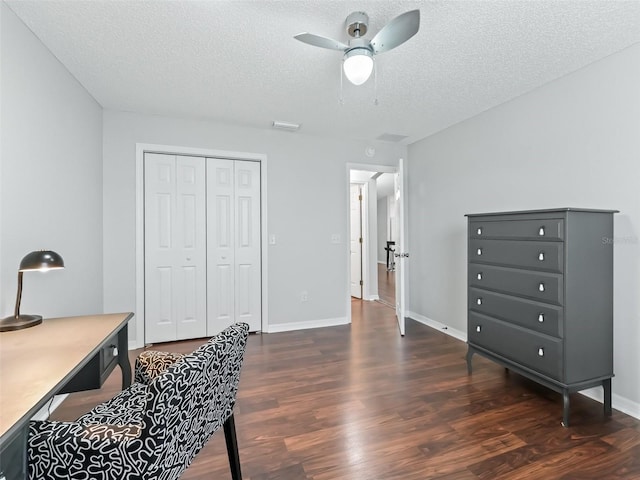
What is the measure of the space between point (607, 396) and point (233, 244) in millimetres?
A: 3527

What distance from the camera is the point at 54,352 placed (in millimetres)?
1399

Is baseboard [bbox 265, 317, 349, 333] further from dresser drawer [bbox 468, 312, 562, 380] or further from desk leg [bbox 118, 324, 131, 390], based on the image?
desk leg [bbox 118, 324, 131, 390]

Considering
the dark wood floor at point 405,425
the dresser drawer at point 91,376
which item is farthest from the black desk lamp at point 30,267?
the dark wood floor at point 405,425

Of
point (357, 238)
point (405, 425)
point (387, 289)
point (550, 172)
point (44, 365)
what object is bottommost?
point (405, 425)

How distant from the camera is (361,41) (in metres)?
1.95

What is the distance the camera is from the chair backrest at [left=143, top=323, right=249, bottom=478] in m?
1.00

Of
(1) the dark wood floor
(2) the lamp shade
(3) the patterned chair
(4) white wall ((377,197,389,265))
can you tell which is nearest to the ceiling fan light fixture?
(3) the patterned chair

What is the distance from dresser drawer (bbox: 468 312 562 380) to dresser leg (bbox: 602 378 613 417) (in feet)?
1.29

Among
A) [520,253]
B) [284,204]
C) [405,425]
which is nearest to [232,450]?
[405,425]

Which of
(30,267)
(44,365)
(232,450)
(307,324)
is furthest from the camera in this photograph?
(307,324)

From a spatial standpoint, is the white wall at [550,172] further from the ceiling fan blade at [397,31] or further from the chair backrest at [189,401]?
the chair backrest at [189,401]

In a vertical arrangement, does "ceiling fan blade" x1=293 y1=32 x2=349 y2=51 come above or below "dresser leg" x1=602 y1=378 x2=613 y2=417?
above

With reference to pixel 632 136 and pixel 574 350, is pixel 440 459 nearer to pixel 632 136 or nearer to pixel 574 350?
pixel 574 350

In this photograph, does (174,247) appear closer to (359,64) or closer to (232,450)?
(232,450)
